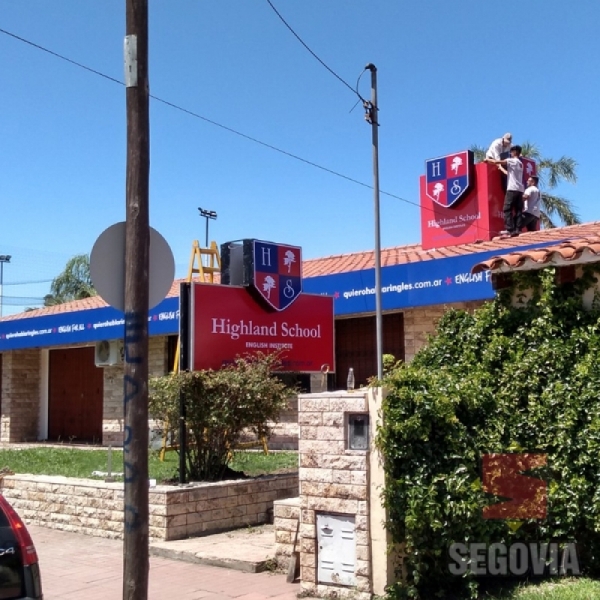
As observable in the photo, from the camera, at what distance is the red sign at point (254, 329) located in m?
10.2

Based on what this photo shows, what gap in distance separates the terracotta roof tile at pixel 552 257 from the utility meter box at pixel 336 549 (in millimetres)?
2559

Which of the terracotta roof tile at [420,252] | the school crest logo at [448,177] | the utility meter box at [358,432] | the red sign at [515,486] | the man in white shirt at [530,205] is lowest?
the red sign at [515,486]

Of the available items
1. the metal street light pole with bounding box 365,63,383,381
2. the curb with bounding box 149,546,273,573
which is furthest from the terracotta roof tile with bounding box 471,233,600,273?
the curb with bounding box 149,546,273,573

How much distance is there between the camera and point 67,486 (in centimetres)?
1041

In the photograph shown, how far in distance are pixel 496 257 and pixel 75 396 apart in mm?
16842

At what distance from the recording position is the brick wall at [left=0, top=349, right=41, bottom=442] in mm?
22031

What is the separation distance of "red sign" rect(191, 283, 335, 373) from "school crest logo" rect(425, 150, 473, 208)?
17.6 ft

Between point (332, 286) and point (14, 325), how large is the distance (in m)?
10.2

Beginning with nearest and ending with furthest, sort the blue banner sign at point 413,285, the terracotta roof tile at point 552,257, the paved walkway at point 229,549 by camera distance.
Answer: the terracotta roof tile at point 552,257 → the paved walkway at point 229,549 → the blue banner sign at point 413,285

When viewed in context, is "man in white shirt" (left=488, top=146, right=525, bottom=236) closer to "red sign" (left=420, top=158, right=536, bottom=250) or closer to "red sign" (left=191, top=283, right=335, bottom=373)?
"red sign" (left=420, top=158, right=536, bottom=250)

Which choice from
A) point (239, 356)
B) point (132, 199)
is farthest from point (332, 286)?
point (132, 199)

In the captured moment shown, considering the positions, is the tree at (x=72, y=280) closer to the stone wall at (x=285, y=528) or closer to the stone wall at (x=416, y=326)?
the stone wall at (x=416, y=326)

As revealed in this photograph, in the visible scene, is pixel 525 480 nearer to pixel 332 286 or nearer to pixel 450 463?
pixel 450 463

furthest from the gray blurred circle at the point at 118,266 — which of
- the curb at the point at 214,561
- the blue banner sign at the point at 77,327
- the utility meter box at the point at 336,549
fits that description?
the blue banner sign at the point at 77,327
